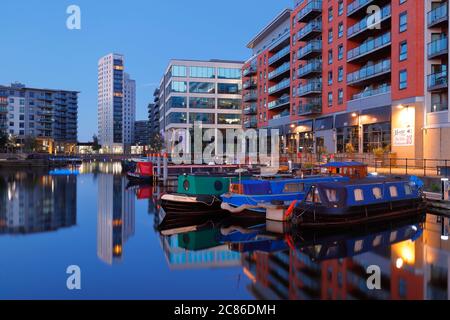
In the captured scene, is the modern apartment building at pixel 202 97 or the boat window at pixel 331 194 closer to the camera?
the boat window at pixel 331 194

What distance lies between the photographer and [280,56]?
227 ft

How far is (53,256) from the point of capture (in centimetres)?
1598

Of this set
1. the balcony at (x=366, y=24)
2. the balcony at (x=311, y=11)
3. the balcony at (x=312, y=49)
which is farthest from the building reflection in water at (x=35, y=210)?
the balcony at (x=311, y=11)

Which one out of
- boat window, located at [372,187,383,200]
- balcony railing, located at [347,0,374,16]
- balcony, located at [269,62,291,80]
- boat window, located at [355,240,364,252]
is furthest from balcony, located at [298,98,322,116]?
boat window, located at [355,240,364,252]

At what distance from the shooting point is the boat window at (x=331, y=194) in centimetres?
2019

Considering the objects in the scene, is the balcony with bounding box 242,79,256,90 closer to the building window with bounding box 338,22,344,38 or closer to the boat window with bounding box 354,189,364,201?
the building window with bounding box 338,22,344,38

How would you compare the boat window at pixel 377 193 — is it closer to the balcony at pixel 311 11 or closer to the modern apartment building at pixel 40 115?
the balcony at pixel 311 11

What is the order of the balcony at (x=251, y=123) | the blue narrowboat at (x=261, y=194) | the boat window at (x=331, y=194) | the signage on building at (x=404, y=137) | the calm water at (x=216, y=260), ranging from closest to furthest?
the calm water at (x=216, y=260) → the boat window at (x=331, y=194) → the blue narrowboat at (x=261, y=194) → the signage on building at (x=404, y=137) → the balcony at (x=251, y=123)

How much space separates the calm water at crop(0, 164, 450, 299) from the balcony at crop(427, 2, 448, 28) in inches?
842

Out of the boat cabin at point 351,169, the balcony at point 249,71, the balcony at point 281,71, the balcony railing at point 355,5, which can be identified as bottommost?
the boat cabin at point 351,169

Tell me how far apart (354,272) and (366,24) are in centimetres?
3950

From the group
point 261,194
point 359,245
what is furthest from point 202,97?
point 359,245

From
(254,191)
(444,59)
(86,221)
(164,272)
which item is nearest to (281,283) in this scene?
(164,272)

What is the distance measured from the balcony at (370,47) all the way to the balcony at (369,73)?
5.12ft
